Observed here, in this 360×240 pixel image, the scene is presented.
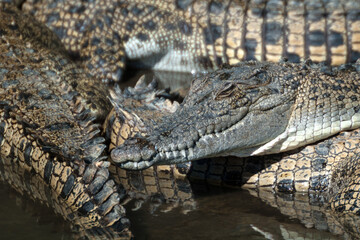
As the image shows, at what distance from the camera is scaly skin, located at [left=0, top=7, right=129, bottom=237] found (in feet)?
11.6

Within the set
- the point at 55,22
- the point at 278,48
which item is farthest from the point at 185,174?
the point at 55,22

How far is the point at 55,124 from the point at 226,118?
1.09 metres

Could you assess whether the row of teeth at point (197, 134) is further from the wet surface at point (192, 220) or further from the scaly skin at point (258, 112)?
the wet surface at point (192, 220)

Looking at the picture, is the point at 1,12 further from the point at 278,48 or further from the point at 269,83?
the point at 269,83

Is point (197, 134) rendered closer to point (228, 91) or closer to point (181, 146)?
point (181, 146)

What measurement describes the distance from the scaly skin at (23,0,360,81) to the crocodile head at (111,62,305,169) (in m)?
1.84

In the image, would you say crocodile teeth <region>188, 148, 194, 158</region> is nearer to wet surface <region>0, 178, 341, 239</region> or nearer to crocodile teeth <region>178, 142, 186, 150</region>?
crocodile teeth <region>178, 142, 186, 150</region>

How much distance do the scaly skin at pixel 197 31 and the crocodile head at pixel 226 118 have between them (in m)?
1.84

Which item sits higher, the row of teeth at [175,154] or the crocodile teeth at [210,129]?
the crocodile teeth at [210,129]

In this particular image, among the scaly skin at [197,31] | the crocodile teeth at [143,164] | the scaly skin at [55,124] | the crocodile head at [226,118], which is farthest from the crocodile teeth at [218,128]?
the scaly skin at [197,31]

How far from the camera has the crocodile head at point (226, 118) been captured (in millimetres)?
3588

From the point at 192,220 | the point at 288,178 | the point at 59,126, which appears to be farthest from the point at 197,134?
the point at 59,126

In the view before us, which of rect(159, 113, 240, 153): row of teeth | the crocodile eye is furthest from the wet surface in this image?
the crocodile eye

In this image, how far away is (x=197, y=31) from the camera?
20.5 ft
